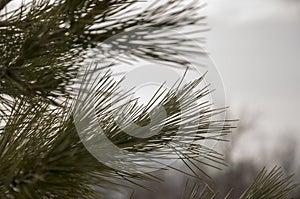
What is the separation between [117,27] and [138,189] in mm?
8947

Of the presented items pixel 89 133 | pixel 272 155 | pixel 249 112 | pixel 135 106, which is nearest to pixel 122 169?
pixel 89 133

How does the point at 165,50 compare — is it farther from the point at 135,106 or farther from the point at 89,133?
the point at 135,106

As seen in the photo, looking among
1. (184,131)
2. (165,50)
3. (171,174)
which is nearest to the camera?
(165,50)

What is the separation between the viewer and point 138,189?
9.72 m

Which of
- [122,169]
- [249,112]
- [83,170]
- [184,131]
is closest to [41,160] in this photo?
[83,170]

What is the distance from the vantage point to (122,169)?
1004mm

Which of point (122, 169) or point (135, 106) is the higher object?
point (135, 106)

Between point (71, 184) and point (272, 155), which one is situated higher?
point (272, 155)

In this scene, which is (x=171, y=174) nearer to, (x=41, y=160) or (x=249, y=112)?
(x=249, y=112)

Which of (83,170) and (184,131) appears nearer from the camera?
(83,170)

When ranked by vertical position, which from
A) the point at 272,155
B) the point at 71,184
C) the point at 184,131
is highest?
the point at 272,155

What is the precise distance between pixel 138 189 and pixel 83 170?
29.3 feet

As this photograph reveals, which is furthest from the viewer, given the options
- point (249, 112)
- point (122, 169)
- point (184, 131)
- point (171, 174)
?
point (171, 174)

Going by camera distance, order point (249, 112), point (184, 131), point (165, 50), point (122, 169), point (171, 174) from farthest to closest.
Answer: point (171, 174), point (249, 112), point (184, 131), point (122, 169), point (165, 50)
